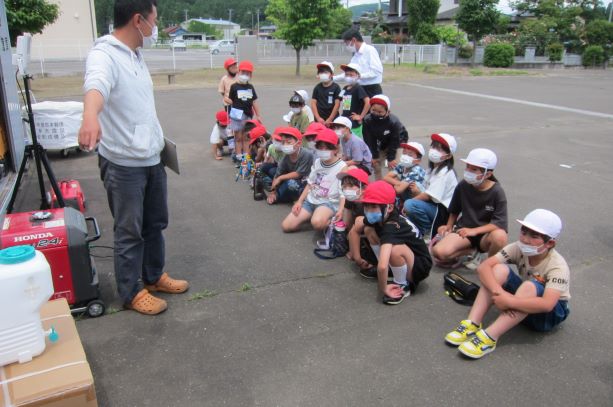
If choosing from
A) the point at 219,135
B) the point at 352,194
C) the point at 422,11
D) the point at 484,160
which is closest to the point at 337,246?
the point at 352,194

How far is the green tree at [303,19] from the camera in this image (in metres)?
20.9

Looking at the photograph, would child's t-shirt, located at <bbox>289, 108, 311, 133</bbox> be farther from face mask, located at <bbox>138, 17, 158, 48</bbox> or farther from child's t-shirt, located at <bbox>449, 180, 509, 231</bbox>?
face mask, located at <bbox>138, 17, 158, 48</bbox>

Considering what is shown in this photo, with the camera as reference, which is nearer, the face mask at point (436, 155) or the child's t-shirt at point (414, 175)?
the face mask at point (436, 155)

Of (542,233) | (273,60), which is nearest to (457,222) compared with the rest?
(542,233)

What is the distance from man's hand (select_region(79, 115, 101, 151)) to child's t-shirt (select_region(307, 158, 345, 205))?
2.73 m

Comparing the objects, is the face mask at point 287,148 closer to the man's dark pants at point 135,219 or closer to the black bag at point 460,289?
the man's dark pants at point 135,219

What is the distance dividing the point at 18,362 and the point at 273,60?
3165 centimetres

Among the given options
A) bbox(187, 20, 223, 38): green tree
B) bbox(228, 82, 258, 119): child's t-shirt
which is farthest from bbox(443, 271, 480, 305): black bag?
bbox(187, 20, 223, 38): green tree

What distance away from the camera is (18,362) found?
2125mm

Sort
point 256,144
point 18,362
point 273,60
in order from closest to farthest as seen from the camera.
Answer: point 18,362
point 256,144
point 273,60

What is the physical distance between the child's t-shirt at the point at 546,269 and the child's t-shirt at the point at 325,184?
1.95m

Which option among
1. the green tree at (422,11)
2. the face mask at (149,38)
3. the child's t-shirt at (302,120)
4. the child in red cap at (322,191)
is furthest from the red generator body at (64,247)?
the green tree at (422,11)

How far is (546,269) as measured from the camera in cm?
305

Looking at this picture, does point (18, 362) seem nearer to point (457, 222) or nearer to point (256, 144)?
point (457, 222)
